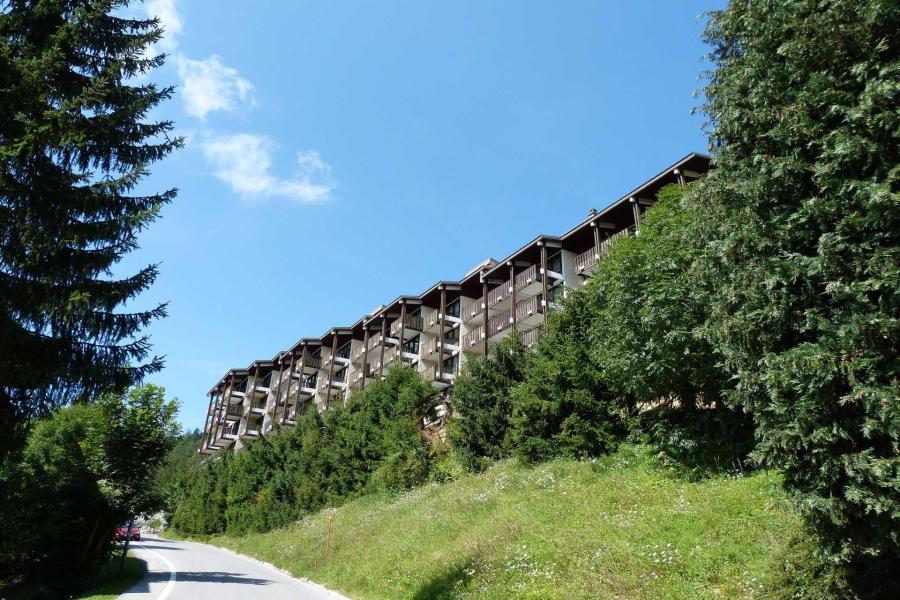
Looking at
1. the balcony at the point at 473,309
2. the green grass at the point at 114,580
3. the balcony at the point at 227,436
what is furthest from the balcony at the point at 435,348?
the balcony at the point at 227,436

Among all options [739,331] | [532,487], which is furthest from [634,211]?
[739,331]

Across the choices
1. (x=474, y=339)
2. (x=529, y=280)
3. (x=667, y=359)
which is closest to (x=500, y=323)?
(x=474, y=339)

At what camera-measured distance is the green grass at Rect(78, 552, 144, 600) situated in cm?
1595

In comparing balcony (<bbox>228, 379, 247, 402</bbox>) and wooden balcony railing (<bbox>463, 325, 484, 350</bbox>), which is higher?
balcony (<bbox>228, 379, 247, 402</bbox>)

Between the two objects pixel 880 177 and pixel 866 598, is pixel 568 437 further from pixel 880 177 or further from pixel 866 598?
pixel 880 177

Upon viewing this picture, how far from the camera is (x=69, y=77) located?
481 inches

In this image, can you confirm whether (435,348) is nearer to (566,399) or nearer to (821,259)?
(566,399)

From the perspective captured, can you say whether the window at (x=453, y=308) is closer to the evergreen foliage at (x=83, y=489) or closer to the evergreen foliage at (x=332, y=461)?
the evergreen foliage at (x=332, y=461)

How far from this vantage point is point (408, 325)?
4859cm

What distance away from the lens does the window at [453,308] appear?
47.1 meters

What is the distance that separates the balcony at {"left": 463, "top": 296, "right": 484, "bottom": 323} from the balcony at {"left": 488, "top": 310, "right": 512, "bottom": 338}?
2.33m

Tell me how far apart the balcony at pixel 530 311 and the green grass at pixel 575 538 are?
16904mm

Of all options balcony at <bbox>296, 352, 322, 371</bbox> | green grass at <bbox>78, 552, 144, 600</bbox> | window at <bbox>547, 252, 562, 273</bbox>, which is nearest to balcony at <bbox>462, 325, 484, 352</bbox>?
window at <bbox>547, 252, 562, 273</bbox>

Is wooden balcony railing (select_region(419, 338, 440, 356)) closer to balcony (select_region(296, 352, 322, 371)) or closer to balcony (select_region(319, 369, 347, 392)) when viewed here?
balcony (select_region(319, 369, 347, 392))
